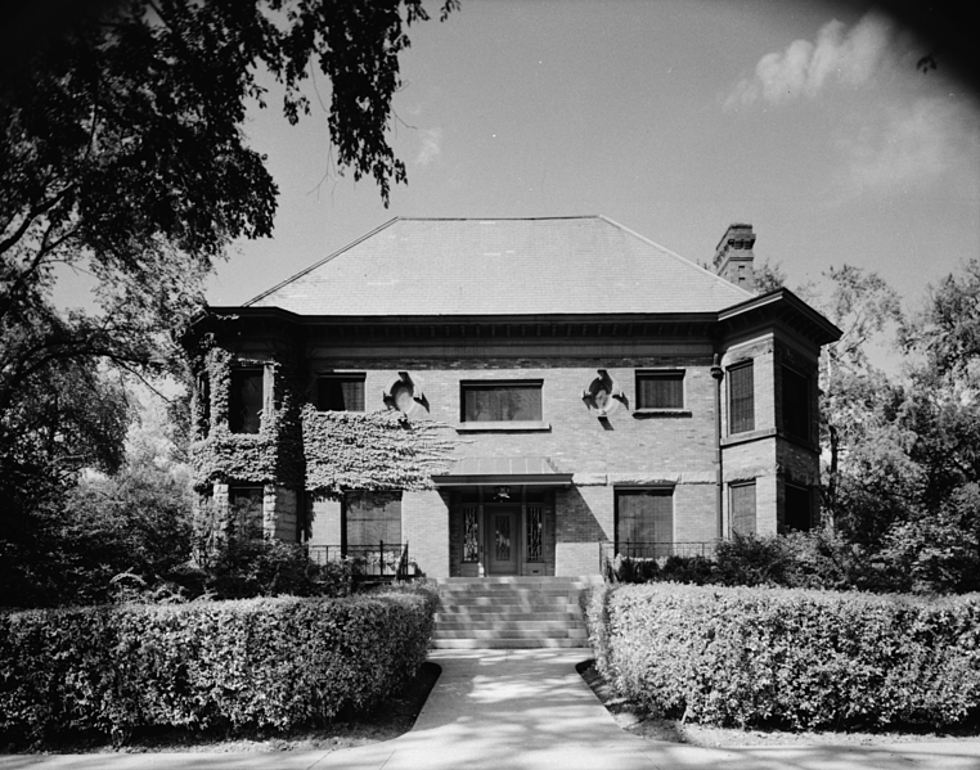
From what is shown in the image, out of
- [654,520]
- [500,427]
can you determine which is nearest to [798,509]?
[654,520]

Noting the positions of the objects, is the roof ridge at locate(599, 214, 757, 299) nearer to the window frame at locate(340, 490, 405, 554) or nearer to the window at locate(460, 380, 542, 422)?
the window at locate(460, 380, 542, 422)

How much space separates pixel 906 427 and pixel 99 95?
26744mm

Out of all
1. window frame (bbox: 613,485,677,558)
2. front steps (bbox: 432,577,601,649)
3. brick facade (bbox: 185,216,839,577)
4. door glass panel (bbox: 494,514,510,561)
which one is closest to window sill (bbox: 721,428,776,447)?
brick facade (bbox: 185,216,839,577)

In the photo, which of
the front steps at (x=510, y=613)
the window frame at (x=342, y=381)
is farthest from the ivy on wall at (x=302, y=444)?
the front steps at (x=510, y=613)

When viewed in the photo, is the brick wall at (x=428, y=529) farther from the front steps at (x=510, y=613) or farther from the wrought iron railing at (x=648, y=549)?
the wrought iron railing at (x=648, y=549)

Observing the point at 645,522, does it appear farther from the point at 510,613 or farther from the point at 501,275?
the point at 501,275

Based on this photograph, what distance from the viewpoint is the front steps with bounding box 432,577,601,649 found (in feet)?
53.3

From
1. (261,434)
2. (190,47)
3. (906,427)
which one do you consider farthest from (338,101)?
(906,427)

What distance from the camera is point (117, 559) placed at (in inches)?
451

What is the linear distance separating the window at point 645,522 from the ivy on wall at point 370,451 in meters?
4.66

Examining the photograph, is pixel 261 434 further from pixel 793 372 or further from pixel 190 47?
pixel 190 47

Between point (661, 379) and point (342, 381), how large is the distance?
837 cm

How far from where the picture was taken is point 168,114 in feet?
24.7

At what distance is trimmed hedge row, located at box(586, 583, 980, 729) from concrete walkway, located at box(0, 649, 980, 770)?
49cm
